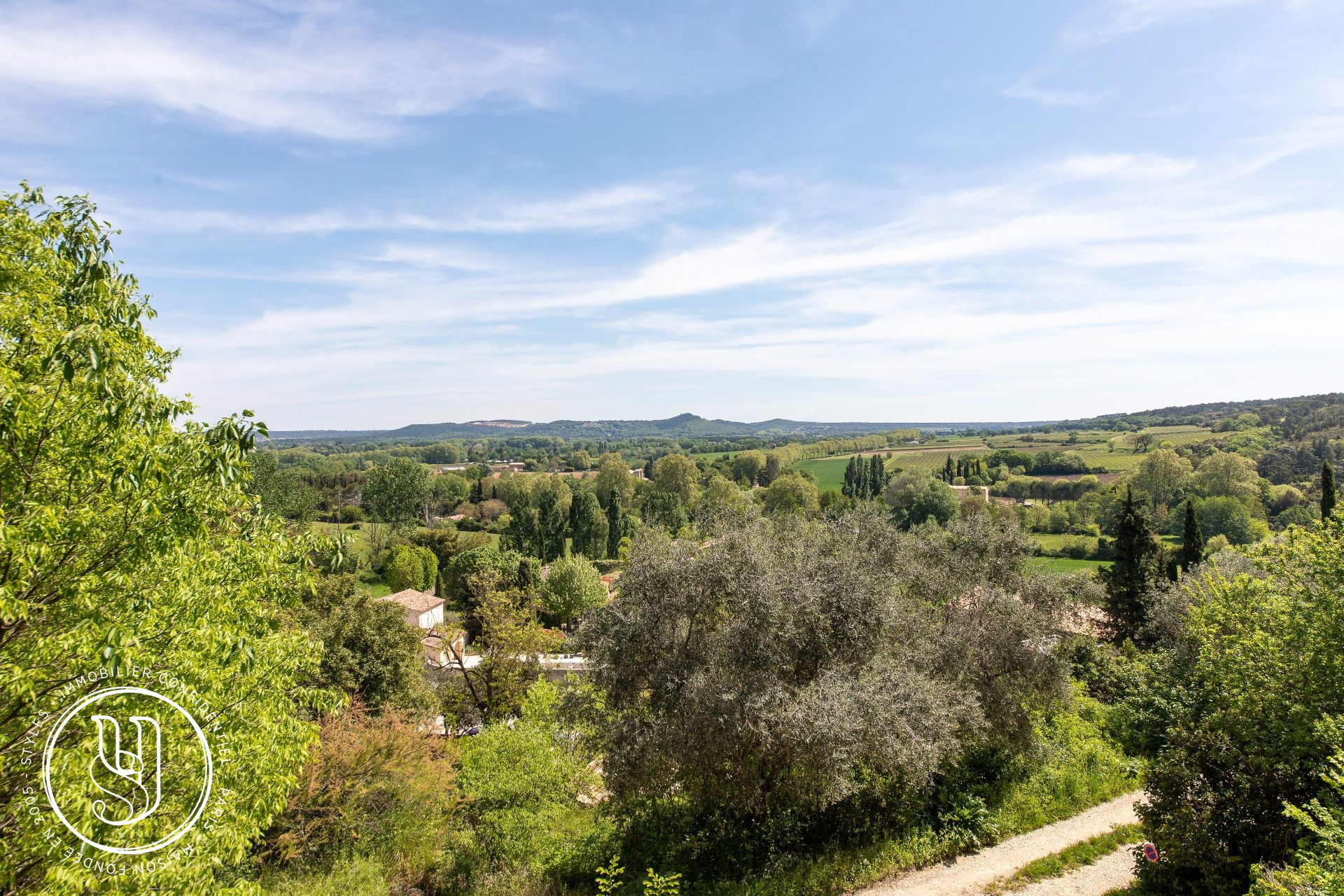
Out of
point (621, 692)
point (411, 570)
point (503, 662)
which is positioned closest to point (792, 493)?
point (411, 570)

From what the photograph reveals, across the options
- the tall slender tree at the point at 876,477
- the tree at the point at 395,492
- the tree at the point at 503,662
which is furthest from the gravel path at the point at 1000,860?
the tall slender tree at the point at 876,477

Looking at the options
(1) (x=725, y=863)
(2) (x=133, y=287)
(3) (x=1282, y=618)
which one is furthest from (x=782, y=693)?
(2) (x=133, y=287)

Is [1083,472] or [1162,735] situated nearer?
[1162,735]

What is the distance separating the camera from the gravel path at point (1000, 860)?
12102 millimetres

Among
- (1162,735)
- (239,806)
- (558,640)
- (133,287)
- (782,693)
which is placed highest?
(133,287)

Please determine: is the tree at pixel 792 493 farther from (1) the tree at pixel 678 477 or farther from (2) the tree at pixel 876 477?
(1) the tree at pixel 678 477

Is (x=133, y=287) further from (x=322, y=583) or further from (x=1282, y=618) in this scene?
(x=322, y=583)

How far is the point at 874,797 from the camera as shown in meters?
14.3

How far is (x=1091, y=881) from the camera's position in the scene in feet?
40.2

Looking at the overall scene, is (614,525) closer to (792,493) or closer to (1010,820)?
(792,493)

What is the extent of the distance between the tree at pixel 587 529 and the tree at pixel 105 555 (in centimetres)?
5078

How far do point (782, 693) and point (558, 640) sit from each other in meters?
17.8

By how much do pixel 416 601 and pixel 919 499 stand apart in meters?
58.5

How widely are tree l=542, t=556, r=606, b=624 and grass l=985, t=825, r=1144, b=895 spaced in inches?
1170
